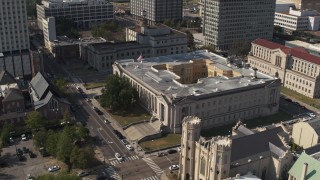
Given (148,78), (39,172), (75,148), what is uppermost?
(148,78)

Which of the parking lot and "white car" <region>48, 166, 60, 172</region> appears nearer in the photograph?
the parking lot

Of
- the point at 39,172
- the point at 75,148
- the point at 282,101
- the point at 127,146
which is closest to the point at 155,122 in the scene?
the point at 127,146

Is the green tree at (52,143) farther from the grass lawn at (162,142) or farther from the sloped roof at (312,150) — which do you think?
the sloped roof at (312,150)

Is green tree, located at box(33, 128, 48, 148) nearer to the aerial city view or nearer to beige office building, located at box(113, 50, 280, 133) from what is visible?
the aerial city view

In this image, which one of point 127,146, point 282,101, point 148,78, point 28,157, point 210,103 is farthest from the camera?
point 282,101

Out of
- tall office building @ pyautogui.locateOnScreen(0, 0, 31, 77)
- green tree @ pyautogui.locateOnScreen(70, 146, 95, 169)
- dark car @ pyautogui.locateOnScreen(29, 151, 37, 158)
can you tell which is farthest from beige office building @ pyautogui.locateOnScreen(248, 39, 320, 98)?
tall office building @ pyautogui.locateOnScreen(0, 0, 31, 77)

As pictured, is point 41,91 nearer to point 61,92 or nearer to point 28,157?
point 61,92

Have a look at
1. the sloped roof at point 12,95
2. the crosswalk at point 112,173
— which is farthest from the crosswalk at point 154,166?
the sloped roof at point 12,95
